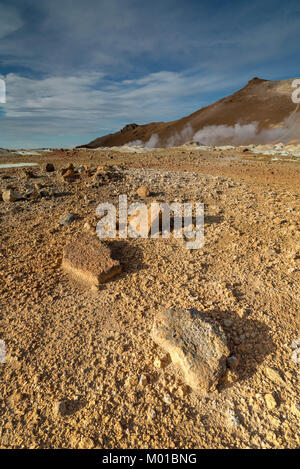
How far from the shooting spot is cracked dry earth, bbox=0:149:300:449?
4.89ft

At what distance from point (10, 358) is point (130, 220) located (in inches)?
85.7

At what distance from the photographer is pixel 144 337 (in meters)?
2.03

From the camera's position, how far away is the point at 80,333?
6.86 ft

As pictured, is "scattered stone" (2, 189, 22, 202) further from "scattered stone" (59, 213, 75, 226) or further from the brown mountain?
the brown mountain

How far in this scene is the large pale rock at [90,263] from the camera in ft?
8.49

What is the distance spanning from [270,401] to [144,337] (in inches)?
38.1

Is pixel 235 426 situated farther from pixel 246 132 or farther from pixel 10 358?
pixel 246 132

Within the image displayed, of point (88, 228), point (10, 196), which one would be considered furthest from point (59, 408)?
point (10, 196)

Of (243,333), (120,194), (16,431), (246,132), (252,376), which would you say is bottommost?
(16,431)

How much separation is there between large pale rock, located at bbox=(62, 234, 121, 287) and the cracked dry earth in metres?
0.11

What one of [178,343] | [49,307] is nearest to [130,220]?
[49,307]

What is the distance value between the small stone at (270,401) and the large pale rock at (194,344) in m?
0.31

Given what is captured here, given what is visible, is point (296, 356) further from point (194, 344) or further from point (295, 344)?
point (194, 344)

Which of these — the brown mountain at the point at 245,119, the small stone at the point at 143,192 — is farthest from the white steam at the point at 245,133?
the small stone at the point at 143,192
